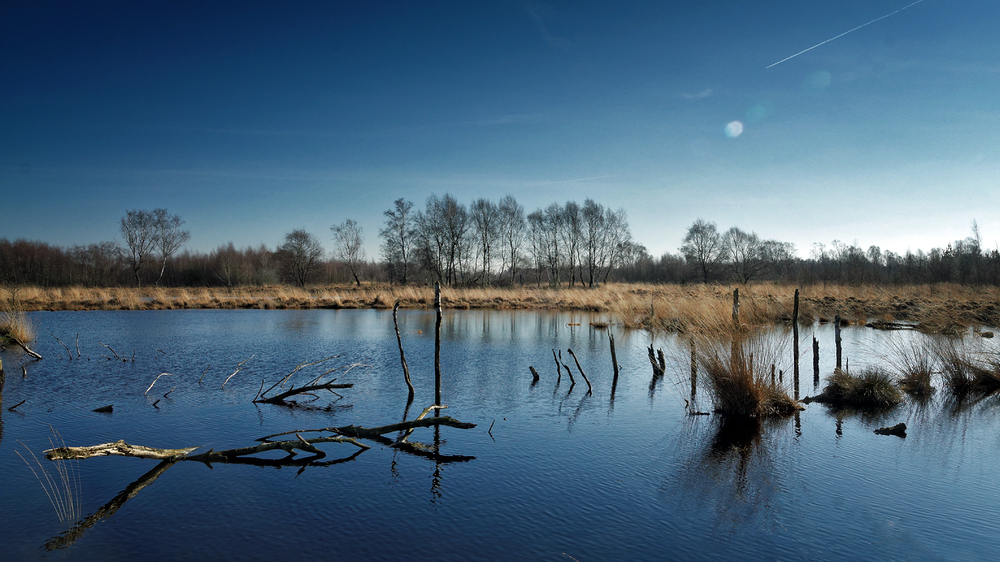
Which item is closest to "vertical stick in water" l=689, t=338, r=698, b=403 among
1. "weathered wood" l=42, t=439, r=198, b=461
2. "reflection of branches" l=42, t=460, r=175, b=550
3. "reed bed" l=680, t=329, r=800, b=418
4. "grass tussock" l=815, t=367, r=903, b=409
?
"reed bed" l=680, t=329, r=800, b=418

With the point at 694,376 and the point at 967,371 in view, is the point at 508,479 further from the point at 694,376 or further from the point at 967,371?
the point at 967,371

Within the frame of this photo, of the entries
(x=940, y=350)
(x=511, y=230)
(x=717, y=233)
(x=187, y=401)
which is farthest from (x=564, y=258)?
(x=187, y=401)

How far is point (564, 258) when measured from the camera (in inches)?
2217

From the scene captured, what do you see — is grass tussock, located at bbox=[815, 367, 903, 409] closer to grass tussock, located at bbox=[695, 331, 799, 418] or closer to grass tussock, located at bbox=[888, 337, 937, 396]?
grass tussock, located at bbox=[888, 337, 937, 396]

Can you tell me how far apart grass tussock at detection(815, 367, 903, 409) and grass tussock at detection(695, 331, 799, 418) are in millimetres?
1424

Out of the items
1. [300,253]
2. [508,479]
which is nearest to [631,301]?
[508,479]

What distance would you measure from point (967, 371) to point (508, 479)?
10612 mm

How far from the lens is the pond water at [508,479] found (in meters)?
4.64

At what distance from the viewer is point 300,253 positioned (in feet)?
196

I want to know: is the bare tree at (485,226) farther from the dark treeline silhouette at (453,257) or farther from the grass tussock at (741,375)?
the grass tussock at (741,375)

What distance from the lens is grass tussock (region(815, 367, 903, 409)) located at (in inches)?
383

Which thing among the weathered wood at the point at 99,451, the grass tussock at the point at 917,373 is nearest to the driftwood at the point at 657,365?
the grass tussock at the point at 917,373

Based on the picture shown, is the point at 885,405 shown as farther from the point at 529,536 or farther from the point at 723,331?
the point at 529,536

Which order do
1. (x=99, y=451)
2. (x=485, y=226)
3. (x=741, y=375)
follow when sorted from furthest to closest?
(x=485, y=226)
(x=741, y=375)
(x=99, y=451)
